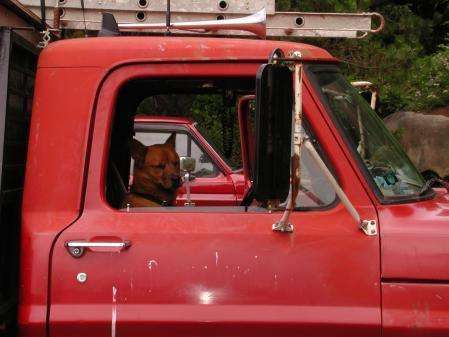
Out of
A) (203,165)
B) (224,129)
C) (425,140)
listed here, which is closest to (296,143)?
(224,129)

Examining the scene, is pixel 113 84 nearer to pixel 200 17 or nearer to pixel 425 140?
pixel 200 17

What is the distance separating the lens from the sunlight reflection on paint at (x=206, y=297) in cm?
289

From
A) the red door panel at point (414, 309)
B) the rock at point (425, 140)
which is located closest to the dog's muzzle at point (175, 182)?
the red door panel at point (414, 309)

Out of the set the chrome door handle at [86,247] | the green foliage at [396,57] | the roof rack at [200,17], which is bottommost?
the chrome door handle at [86,247]

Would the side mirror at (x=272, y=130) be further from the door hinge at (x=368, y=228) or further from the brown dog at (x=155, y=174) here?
the brown dog at (x=155, y=174)

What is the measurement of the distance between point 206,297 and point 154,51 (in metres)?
0.97

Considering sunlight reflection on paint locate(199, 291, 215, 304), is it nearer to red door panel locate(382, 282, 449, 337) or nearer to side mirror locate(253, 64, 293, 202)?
side mirror locate(253, 64, 293, 202)

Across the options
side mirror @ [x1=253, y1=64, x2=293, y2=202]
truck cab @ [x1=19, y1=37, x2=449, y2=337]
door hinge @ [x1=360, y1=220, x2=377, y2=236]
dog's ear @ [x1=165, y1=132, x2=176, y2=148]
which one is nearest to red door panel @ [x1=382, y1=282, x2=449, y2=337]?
truck cab @ [x1=19, y1=37, x2=449, y2=337]

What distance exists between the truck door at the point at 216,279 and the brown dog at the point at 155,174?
0.70 metres

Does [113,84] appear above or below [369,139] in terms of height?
above

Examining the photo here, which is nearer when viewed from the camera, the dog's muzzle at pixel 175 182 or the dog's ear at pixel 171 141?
the dog's muzzle at pixel 175 182

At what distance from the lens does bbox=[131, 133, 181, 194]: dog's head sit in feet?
12.2

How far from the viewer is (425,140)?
47.1 ft

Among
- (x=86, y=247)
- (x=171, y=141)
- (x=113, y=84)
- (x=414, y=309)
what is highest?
(x=113, y=84)
